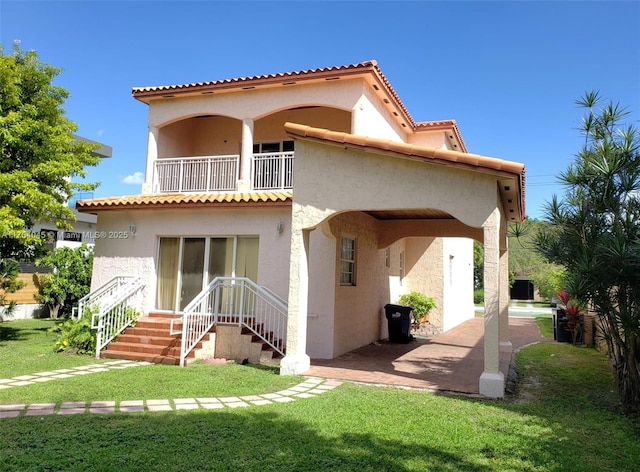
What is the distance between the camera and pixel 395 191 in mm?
8273

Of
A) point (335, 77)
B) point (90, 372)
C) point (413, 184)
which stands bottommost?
point (90, 372)

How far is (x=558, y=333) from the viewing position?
15.7 m

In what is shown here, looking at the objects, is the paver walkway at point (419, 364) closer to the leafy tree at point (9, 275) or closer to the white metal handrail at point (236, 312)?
the white metal handrail at point (236, 312)

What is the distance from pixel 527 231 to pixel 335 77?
670 cm

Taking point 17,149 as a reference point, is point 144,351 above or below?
below

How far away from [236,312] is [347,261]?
3.22m

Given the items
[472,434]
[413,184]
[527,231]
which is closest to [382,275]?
[527,231]

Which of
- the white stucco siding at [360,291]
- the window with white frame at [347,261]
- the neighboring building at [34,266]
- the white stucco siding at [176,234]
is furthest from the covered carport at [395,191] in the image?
the neighboring building at [34,266]

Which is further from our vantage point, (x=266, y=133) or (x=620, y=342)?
(x=266, y=133)

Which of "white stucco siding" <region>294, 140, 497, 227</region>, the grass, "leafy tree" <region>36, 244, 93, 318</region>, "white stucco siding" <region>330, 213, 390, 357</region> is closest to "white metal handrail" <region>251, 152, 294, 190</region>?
"white stucco siding" <region>330, 213, 390, 357</region>

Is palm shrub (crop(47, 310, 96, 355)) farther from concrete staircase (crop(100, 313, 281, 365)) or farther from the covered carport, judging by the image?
the covered carport

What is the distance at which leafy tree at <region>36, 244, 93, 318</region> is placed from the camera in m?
19.4

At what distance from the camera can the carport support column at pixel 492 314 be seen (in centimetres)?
744

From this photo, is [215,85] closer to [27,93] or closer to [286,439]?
[27,93]
